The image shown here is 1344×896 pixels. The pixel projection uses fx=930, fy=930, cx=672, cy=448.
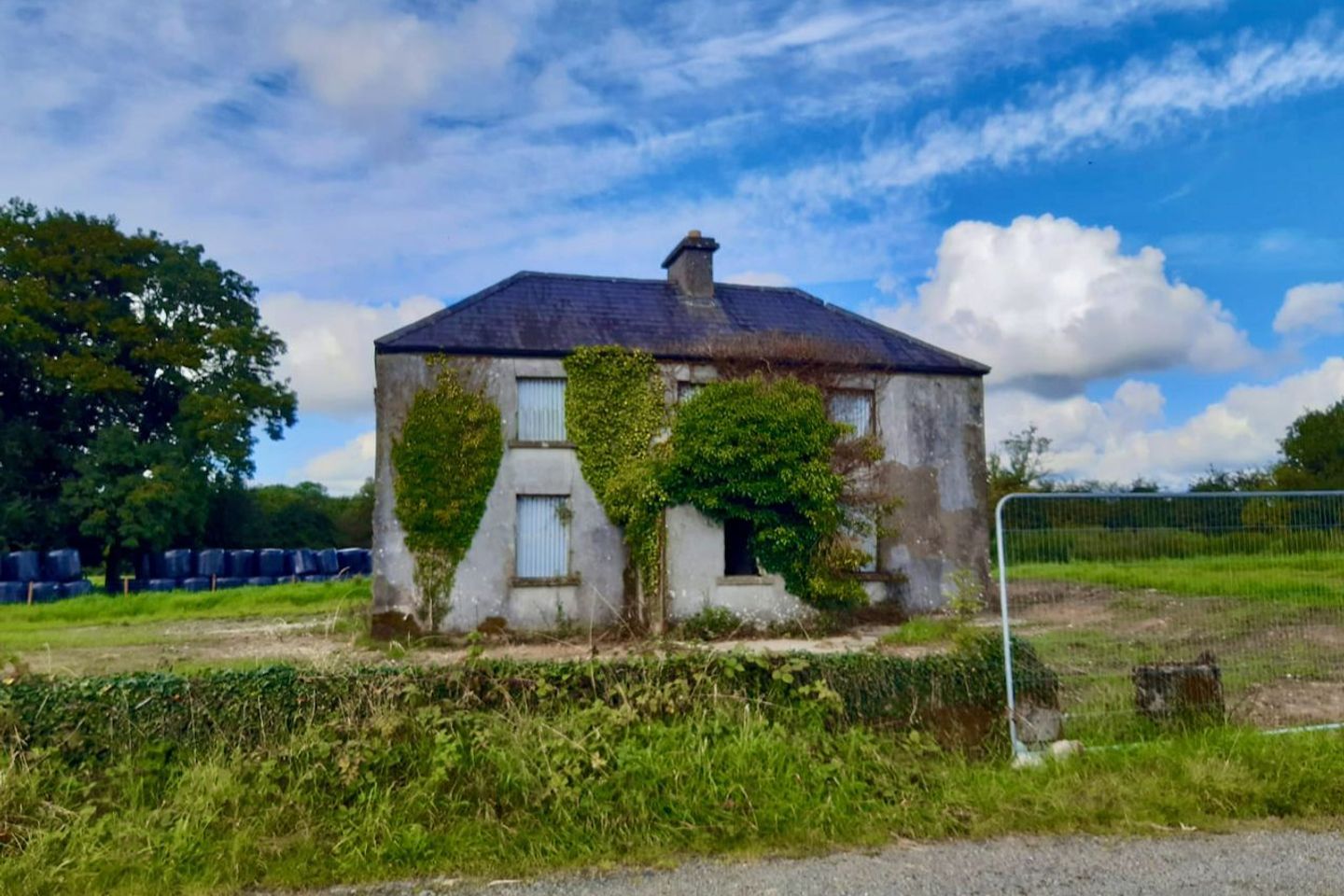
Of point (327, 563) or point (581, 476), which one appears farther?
point (327, 563)

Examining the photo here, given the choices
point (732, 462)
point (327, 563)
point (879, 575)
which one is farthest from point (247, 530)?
point (879, 575)

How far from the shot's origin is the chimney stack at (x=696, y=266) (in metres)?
→ 20.8

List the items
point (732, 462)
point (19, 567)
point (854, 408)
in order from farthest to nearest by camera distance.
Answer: point (19, 567) < point (854, 408) < point (732, 462)

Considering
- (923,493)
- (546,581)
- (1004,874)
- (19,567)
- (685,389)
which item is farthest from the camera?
(19,567)

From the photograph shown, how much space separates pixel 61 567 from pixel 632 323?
20.7m

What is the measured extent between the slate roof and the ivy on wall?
1799mm

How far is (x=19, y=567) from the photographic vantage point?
1076 inches

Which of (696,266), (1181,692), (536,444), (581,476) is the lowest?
(1181,692)

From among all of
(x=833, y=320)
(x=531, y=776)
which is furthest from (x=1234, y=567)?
(x=833, y=320)

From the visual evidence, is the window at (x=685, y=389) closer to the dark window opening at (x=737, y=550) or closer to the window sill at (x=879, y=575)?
the dark window opening at (x=737, y=550)

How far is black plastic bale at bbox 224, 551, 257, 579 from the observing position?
104ft

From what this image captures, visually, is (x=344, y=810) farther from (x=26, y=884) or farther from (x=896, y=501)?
(x=896, y=501)

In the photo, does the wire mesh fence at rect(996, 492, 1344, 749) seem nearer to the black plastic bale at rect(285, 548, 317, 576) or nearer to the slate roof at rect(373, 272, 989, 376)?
the slate roof at rect(373, 272, 989, 376)

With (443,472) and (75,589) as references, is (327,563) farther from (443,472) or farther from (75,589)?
(443,472)
